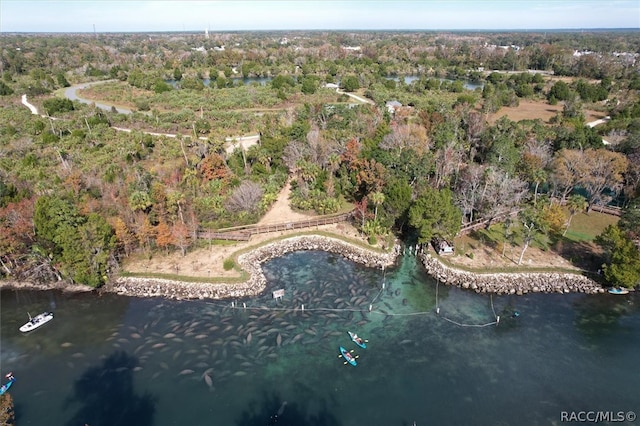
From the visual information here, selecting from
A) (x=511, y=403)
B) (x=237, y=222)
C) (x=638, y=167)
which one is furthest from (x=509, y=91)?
(x=511, y=403)

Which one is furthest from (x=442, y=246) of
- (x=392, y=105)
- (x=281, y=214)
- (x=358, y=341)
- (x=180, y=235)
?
(x=392, y=105)

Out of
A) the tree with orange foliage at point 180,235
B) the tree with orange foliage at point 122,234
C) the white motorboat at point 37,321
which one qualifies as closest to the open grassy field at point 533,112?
the tree with orange foliage at point 180,235

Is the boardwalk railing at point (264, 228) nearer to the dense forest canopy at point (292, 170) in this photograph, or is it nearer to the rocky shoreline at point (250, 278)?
the dense forest canopy at point (292, 170)

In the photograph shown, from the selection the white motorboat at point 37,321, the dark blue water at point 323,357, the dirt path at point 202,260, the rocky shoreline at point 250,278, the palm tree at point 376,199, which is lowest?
the dark blue water at point 323,357

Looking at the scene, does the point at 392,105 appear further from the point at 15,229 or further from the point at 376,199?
the point at 15,229

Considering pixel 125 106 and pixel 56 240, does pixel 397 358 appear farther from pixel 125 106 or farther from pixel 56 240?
pixel 125 106

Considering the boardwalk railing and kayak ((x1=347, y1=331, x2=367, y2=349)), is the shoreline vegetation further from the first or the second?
kayak ((x1=347, y1=331, x2=367, y2=349))
